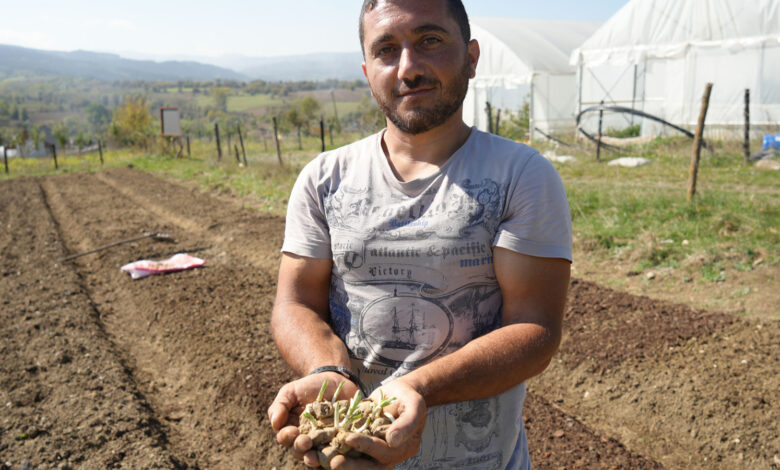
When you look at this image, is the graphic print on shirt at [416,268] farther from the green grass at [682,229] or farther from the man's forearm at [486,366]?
the green grass at [682,229]

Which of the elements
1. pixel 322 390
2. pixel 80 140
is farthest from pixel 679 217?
pixel 80 140

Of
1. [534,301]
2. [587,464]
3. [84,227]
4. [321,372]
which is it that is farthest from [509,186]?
[84,227]

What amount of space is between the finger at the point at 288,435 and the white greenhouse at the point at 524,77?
21034 millimetres

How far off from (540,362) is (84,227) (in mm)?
10562

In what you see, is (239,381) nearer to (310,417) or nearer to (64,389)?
(64,389)

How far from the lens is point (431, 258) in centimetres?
151

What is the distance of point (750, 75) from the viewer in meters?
15.7

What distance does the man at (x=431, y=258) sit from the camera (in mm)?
1460

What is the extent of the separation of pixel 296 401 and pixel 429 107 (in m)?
0.82

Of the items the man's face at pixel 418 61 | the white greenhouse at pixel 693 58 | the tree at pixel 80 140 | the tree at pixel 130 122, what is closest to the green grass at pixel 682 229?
the man's face at pixel 418 61

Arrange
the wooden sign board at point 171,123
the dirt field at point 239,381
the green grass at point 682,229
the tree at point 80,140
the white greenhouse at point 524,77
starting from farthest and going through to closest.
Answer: the tree at point 80,140, the wooden sign board at point 171,123, the white greenhouse at point 524,77, the green grass at point 682,229, the dirt field at point 239,381

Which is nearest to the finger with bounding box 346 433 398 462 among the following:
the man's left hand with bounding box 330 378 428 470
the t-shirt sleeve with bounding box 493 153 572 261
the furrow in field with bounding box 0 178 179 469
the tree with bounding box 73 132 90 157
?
the man's left hand with bounding box 330 378 428 470

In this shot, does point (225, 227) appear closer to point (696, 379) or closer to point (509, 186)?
point (696, 379)

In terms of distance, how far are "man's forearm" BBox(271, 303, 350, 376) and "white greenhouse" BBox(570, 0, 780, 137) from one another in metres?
15.9
